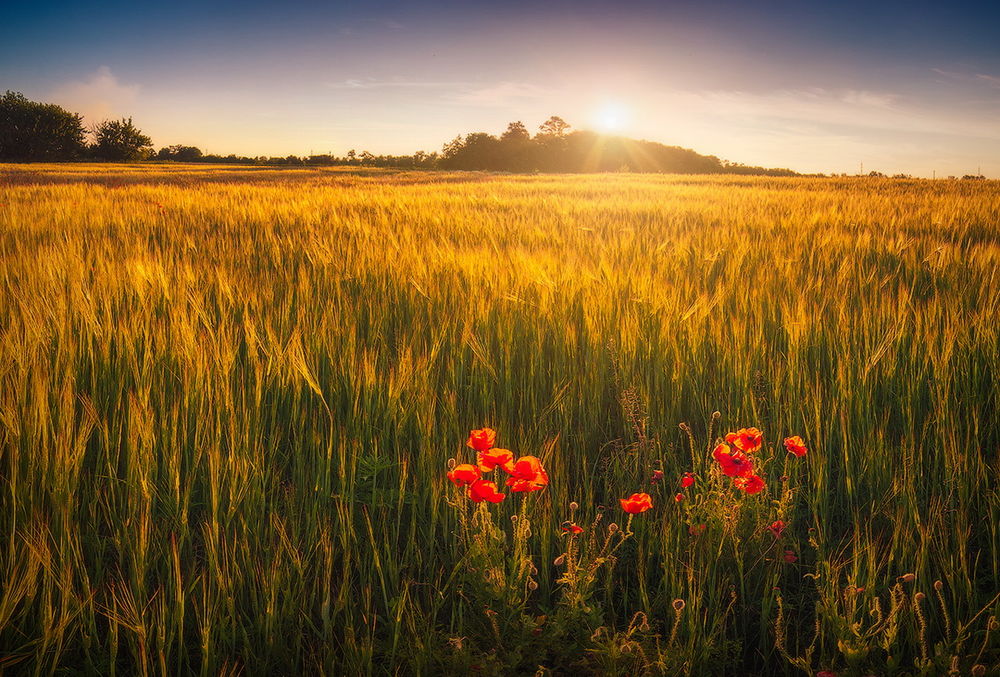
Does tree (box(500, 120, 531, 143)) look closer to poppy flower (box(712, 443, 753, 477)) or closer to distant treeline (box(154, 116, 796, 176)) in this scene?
distant treeline (box(154, 116, 796, 176))

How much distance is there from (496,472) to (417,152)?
4800 cm

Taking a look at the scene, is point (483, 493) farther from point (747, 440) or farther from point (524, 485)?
point (747, 440)

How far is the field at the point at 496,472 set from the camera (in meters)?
1.03

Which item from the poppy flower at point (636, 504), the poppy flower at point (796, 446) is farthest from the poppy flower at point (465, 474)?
the poppy flower at point (796, 446)

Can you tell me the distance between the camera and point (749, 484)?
120 centimetres

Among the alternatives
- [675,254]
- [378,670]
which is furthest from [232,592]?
[675,254]

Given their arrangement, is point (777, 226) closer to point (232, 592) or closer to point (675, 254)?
point (675, 254)

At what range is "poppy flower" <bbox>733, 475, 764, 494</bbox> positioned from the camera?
1169 millimetres

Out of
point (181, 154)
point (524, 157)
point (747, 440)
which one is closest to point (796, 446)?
point (747, 440)

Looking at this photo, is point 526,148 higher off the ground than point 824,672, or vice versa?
point 526,148

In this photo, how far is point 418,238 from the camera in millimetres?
4137

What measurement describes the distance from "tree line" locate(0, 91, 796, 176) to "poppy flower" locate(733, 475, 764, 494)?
41958 mm

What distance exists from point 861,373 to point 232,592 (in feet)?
5.82

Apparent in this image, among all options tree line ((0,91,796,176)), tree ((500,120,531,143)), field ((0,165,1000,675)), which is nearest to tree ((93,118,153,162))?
tree line ((0,91,796,176))
